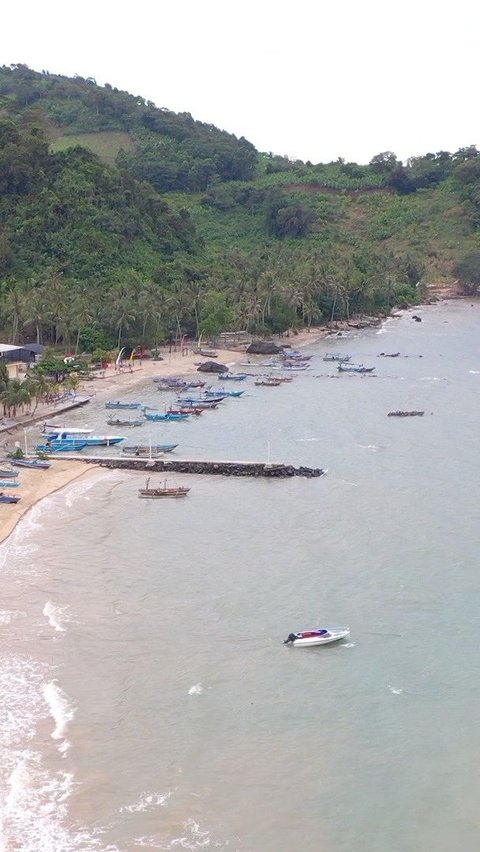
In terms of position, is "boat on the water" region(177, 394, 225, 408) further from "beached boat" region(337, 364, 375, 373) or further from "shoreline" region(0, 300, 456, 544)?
"beached boat" region(337, 364, 375, 373)

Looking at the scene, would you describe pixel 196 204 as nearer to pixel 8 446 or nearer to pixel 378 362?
pixel 378 362

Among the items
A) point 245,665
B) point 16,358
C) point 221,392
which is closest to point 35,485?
point 245,665

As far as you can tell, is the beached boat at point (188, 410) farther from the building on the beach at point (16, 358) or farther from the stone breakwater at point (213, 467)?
the stone breakwater at point (213, 467)

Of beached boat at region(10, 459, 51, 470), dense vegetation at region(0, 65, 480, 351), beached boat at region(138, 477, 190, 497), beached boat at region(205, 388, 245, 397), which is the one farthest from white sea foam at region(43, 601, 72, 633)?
dense vegetation at region(0, 65, 480, 351)

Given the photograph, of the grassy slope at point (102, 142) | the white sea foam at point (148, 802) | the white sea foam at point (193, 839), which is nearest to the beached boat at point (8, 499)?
the white sea foam at point (148, 802)

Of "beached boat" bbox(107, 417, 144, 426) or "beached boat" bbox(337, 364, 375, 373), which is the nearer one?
"beached boat" bbox(107, 417, 144, 426)

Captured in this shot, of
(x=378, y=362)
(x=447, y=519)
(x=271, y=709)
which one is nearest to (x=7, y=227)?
(x=378, y=362)

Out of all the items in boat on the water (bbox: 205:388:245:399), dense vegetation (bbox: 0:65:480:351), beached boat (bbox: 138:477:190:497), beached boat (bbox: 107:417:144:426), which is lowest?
beached boat (bbox: 138:477:190:497)

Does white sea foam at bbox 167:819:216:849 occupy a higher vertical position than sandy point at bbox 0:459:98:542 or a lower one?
lower
